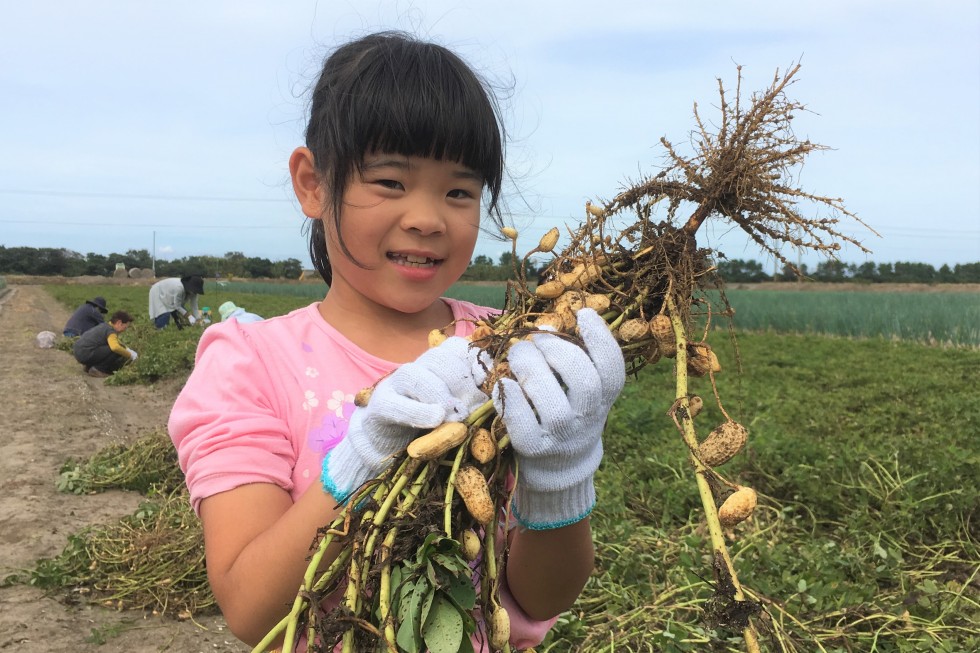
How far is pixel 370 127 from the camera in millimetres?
1217

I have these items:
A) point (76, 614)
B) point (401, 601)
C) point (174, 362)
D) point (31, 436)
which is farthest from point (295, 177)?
point (174, 362)

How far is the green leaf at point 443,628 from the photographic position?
0.85 m

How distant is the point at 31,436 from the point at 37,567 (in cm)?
282

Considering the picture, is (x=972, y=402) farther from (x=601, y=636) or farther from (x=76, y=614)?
(x=76, y=614)

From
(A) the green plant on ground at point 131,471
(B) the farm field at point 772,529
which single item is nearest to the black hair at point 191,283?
(B) the farm field at point 772,529

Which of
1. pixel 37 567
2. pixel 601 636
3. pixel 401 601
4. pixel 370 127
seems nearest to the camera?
pixel 401 601

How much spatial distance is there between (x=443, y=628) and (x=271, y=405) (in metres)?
0.55

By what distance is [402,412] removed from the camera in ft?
3.11

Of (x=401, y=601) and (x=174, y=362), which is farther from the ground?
(x=401, y=601)

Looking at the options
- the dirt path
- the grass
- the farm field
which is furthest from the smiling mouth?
the dirt path

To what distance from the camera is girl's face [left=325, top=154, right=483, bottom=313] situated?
4.01 feet

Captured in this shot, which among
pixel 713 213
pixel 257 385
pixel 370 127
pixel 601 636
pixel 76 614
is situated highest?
pixel 370 127

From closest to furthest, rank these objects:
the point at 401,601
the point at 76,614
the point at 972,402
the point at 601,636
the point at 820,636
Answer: the point at 401,601 < the point at 820,636 < the point at 601,636 < the point at 76,614 < the point at 972,402

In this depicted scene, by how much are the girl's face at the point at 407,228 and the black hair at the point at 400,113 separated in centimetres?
2
